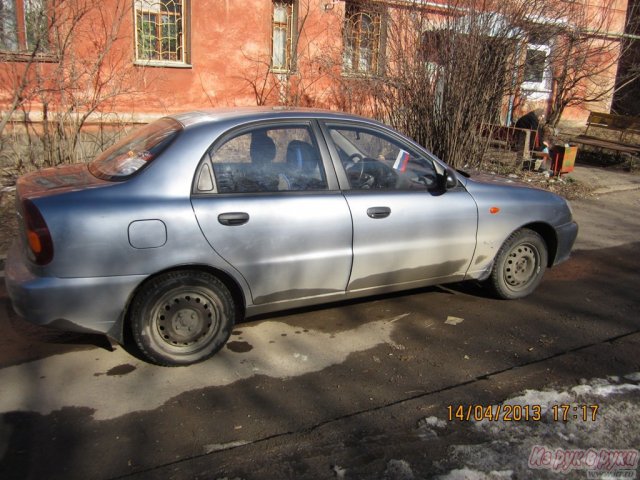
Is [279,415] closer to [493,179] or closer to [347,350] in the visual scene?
[347,350]

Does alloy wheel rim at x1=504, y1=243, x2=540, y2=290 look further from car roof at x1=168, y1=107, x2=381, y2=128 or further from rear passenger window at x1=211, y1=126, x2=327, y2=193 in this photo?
rear passenger window at x1=211, y1=126, x2=327, y2=193

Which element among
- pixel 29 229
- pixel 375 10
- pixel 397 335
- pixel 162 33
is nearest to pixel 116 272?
pixel 29 229

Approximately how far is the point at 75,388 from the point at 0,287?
2.10 meters

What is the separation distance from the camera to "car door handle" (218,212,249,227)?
12.0ft

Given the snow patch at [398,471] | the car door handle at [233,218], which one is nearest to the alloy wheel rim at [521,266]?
the car door handle at [233,218]

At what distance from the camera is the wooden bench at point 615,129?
43.5 ft

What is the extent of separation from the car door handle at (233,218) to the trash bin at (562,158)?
864cm

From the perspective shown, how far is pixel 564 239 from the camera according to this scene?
5.12 m

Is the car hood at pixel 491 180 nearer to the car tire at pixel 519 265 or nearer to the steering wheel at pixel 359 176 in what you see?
the car tire at pixel 519 265

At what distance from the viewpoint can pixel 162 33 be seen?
10.8 metres

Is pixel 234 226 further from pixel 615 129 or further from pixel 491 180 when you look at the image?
pixel 615 129

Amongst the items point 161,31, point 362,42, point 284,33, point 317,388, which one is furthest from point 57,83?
point 317,388

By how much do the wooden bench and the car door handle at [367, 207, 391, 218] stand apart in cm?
1100

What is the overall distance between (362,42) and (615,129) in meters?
8.14
